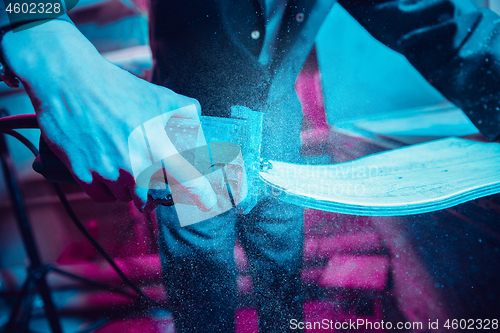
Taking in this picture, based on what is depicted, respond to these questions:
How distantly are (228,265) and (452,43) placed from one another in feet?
2.13

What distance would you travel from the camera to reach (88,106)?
25cm

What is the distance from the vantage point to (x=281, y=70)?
0.39 meters

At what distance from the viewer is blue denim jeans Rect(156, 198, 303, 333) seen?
436 mm

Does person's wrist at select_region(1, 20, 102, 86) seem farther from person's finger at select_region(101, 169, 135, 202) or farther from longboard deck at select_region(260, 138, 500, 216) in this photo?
longboard deck at select_region(260, 138, 500, 216)

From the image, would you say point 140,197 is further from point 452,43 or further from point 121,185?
point 452,43

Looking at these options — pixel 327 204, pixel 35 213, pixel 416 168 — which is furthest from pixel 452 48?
pixel 35 213

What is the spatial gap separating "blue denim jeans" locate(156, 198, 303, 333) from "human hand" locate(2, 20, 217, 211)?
196mm

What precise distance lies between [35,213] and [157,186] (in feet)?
2.91

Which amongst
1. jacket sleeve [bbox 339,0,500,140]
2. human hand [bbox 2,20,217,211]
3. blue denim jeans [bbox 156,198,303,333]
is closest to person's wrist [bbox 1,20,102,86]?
human hand [bbox 2,20,217,211]

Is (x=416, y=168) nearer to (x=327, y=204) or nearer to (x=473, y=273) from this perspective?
(x=327, y=204)

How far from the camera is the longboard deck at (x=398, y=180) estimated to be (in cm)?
29

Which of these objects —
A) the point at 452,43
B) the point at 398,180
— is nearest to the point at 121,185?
the point at 398,180

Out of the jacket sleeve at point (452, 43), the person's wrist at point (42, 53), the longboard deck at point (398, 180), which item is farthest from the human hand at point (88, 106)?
the jacket sleeve at point (452, 43)

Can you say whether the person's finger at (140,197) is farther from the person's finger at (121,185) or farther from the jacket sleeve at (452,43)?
the jacket sleeve at (452,43)
